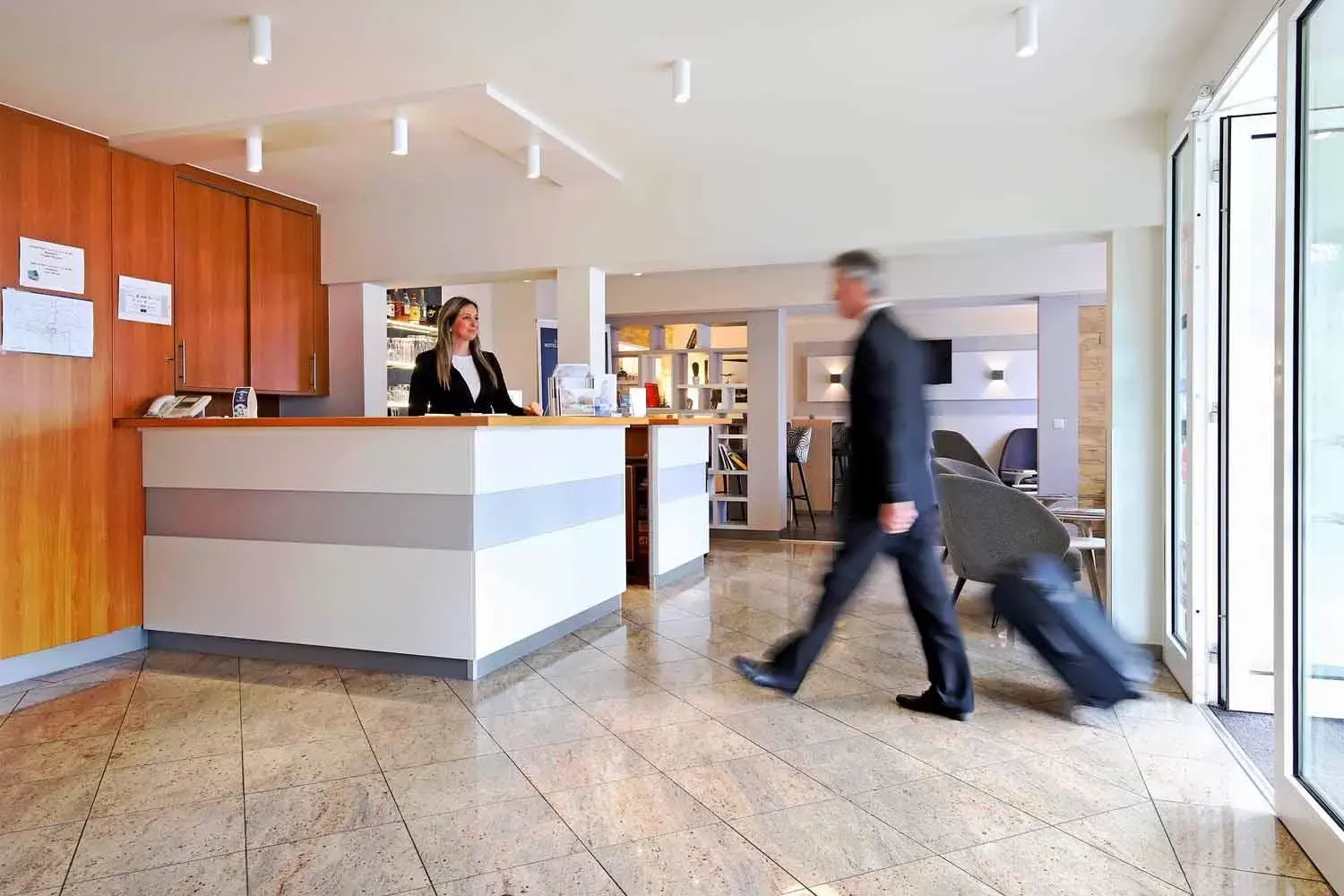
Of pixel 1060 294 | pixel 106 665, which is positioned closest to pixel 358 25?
pixel 106 665

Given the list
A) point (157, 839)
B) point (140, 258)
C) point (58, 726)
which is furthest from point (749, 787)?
point (140, 258)

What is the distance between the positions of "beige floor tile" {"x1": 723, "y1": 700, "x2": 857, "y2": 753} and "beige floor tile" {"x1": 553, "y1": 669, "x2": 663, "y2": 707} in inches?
18.4

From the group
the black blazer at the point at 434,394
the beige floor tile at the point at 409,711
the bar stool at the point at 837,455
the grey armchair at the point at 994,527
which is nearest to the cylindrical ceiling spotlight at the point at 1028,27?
the grey armchair at the point at 994,527

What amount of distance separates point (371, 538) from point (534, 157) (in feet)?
6.91

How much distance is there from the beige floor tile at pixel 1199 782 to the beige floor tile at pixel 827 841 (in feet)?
2.87

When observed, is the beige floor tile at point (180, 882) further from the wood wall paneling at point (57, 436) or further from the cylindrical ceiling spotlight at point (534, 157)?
the cylindrical ceiling spotlight at point (534, 157)

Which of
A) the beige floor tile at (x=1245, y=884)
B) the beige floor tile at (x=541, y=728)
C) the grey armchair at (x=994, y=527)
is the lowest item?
the beige floor tile at (x=1245, y=884)

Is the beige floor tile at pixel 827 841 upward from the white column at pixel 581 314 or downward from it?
downward

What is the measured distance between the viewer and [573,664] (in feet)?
12.8

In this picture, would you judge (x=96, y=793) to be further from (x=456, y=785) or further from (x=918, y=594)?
(x=918, y=594)

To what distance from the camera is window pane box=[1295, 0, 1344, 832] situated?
220 centimetres

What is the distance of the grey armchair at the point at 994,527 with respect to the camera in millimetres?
3887

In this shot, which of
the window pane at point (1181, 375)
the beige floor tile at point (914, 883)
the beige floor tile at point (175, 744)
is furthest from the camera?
the window pane at point (1181, 375)

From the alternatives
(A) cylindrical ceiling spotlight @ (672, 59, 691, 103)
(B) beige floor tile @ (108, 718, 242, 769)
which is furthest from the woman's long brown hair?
(B) beige floor tile @ (108, 718, 242, 769)
